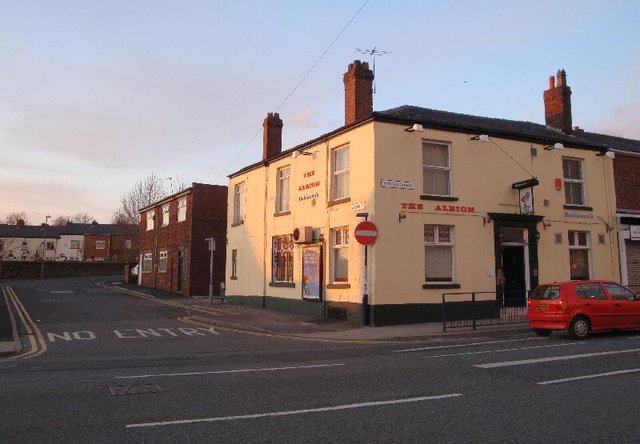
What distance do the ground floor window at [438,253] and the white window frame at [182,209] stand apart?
775 inches

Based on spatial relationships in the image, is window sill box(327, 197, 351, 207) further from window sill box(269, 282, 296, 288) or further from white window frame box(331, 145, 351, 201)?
window sill box(269, 282, 296, 288)

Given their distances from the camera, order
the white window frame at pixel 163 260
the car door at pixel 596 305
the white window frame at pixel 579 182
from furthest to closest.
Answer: the white window frame at pixel 163 260, the white window frame at pixel 579 182, the car door at pixel 596 305

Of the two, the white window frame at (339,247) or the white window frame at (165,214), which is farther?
the white window frame at (165,214)

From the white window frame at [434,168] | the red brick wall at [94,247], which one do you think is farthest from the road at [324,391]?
the red brick wall at [94,247]

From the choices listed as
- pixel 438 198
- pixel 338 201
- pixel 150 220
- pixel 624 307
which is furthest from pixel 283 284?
pixel 150 220

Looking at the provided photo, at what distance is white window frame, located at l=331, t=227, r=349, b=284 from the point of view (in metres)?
19.3

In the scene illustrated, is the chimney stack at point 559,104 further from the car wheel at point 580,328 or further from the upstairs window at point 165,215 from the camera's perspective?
the upstairs window at point 165,215

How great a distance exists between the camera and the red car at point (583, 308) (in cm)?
1390

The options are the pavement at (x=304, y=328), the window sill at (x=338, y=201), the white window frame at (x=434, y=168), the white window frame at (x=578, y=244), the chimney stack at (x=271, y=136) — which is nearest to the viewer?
the pavement at (x=304, y=328)

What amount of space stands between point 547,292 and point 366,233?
218 inches

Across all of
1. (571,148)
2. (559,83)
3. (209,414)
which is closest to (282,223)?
(571,148)

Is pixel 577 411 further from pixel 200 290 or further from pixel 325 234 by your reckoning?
pixel 200 290

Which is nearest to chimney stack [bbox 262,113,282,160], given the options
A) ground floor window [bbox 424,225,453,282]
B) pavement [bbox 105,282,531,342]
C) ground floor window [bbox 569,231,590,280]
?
pavement [bbox 105,282,531,342]

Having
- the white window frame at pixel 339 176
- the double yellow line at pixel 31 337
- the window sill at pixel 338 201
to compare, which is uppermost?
the white window frame at pixel 339 176
